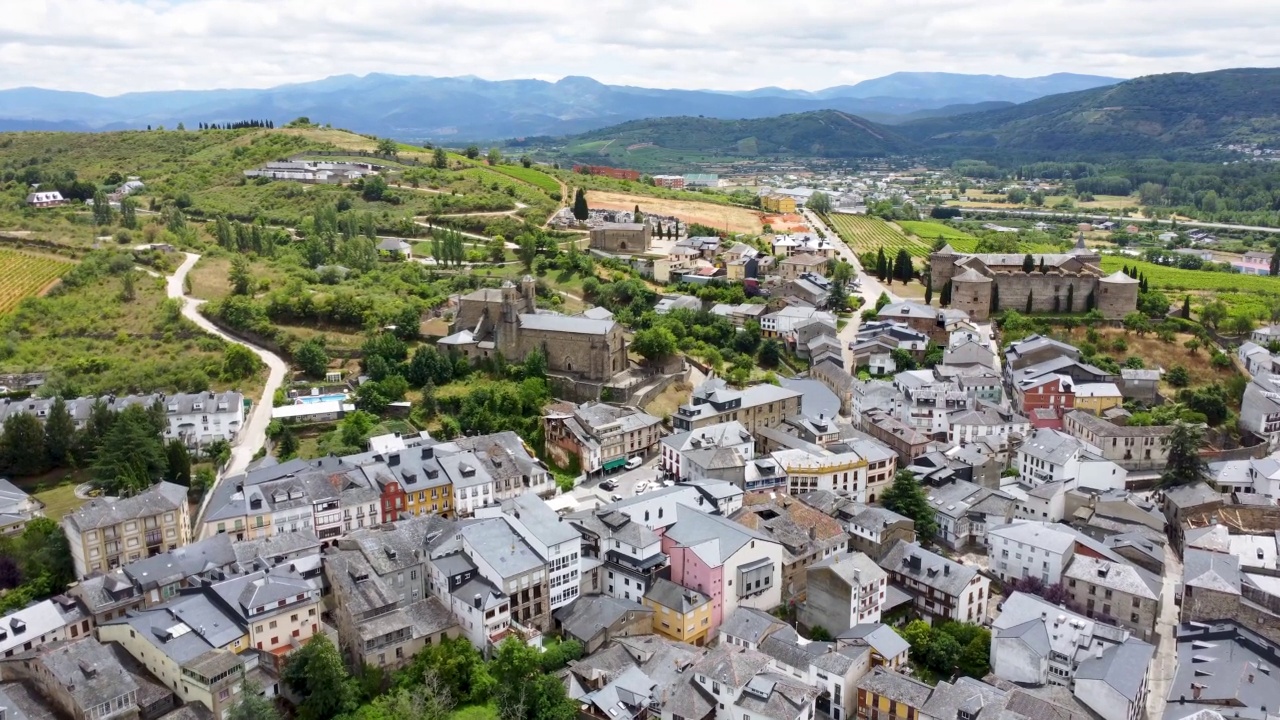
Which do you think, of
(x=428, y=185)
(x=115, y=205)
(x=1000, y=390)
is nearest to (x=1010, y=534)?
(x=1000, y=390)

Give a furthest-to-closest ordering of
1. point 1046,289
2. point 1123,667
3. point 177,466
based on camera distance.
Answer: point 1046,289 → point 177,466 → point 1123,667

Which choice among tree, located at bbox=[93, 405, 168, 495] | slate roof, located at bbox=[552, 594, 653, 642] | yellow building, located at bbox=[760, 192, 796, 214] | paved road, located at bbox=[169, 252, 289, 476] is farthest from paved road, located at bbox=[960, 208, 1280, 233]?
tree, located at bbox=[93, 405, 168, 495]

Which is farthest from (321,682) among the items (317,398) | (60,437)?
(317,398)

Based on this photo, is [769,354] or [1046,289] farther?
[1046,289]

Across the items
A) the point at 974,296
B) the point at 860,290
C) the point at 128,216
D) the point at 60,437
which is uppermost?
the point at 128,216

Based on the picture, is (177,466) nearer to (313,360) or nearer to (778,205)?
(313,360)

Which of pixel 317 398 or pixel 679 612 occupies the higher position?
pixel 317 398

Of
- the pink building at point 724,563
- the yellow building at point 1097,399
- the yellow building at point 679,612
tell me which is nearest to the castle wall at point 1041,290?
the yellow building at point 1097,399

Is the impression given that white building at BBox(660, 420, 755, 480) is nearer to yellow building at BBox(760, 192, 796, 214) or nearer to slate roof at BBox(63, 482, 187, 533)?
slate roof at BBox(63, 482, 187, 533)
